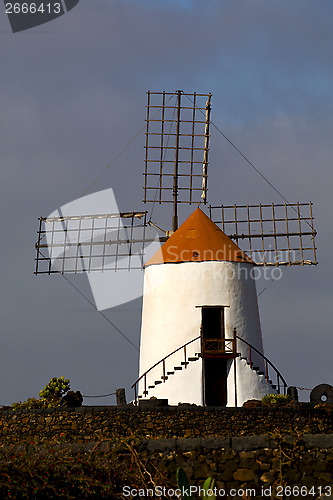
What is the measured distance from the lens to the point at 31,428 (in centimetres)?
2002

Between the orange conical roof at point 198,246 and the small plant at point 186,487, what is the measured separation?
13257 mm

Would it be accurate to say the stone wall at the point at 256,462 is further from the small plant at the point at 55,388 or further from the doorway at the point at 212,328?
the doorway at the point at 212,328

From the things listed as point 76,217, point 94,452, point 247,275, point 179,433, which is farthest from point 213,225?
point 94,452

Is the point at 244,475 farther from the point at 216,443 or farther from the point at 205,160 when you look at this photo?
the point at 205,160

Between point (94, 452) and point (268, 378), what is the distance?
11.8 m

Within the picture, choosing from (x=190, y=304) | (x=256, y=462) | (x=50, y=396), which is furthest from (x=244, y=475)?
(x=190, y=304)

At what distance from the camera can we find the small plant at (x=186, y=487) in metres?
11.6

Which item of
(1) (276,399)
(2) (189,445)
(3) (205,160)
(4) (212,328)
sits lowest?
(2) (189,445)

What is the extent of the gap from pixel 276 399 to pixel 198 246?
17.7ft

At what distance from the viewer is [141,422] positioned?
19562 mm

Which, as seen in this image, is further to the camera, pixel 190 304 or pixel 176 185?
pixel 176 185

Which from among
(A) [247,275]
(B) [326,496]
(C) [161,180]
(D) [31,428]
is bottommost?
(B) [326,496]

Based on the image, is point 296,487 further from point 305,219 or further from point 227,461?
point 305,219

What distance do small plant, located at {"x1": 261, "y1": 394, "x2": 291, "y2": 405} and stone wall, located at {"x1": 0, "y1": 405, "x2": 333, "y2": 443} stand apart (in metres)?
2.13
